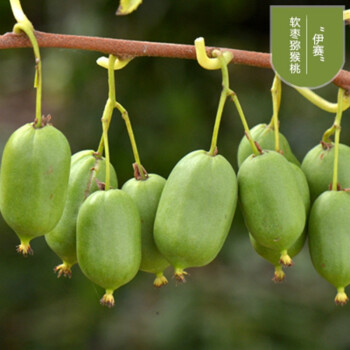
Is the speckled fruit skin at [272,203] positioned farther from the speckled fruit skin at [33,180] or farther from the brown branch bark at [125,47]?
the speckled fruit skin at [33,180]

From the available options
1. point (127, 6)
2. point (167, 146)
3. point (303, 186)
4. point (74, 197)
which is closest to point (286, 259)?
point (303, 186)

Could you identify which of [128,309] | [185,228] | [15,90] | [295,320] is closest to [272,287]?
[295,320]

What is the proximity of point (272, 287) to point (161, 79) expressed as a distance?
0.99m

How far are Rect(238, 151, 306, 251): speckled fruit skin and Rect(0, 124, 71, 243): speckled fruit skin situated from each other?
0.35m

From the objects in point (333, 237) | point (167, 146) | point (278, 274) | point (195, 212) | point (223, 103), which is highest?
point (223, 103)

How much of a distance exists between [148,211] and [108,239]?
14 centimetres

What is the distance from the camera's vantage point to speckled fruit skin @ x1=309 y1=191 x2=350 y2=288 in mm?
1498

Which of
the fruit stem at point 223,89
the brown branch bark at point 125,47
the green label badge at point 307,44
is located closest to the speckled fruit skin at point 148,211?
the fruit stem at point 223,89

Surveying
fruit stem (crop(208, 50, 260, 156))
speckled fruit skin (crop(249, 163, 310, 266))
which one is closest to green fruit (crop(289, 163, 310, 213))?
speckled fruit skin (crop(249, 163, 310, 266))

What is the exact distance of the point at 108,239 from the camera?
1389 millimetres

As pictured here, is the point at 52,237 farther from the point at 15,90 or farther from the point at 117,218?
the point at 15,90

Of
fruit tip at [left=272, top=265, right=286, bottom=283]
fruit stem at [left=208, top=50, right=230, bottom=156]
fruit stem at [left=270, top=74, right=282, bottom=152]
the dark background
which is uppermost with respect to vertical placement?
fruit stem at [left=208, top=50, right=230, bottom=156]

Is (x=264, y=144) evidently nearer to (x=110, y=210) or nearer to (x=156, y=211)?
(x=156, y=211)

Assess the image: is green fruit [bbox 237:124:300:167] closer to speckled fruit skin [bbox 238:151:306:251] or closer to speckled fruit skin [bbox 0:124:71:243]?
speckled fruit skin [bbox 238:151:306:251]
